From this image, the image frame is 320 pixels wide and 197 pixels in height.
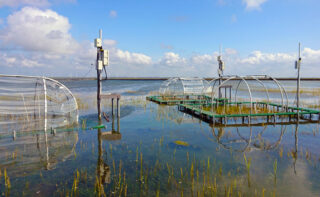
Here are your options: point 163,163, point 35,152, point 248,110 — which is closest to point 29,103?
point 35,152

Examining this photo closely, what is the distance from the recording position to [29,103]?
13570 mm

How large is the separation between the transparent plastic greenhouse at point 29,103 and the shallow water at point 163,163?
163 centimetres

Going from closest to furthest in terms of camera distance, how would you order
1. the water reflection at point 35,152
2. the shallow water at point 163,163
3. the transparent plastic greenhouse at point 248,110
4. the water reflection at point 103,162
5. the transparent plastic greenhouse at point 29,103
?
the shallow water at point 163,163, the water reflection at point 103,162, the water reflection at point 35,152, the transparent plastic greenhouse at point 29,103, the transparent plastic greenhouse at point 248,110

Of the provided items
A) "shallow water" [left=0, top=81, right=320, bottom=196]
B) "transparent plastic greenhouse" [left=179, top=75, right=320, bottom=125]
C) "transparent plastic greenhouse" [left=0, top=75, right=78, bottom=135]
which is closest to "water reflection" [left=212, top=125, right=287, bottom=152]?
"shallow water" [left=0, top=81, right=320, bottom=196]

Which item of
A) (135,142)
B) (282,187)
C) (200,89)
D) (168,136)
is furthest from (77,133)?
(200,89)

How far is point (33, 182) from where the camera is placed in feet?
23.4

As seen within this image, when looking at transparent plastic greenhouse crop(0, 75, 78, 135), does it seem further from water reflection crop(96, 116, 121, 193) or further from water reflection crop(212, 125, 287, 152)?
water reflection crop(212, 125, 287, 152)

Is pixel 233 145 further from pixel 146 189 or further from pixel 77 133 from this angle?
pixel 77 133

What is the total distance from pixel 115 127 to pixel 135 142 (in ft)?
11.7

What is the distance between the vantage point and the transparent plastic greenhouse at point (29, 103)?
11.7m

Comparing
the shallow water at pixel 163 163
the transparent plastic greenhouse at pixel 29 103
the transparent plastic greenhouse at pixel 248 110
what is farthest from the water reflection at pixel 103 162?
the transparent plastic greenhouse at pixel 248 110

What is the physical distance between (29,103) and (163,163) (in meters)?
9.83

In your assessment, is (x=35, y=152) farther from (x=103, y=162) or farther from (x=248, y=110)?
(x=248, y=110)

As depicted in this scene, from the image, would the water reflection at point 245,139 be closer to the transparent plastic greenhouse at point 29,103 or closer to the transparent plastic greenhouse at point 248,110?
the transparent plastic greenhouse at point 248,110
